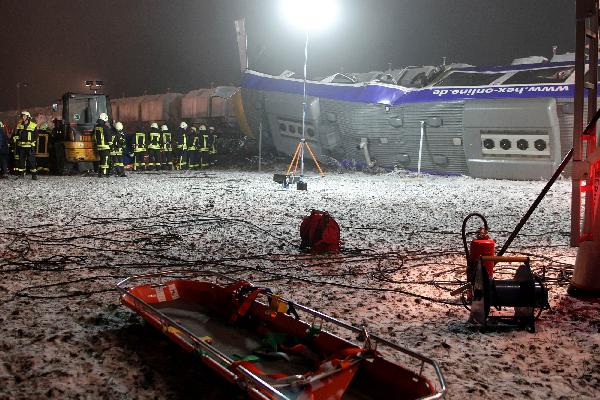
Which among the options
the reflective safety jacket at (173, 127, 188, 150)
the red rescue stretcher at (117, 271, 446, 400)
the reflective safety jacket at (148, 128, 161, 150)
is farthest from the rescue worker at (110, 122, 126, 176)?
the red rescue stretcher at (117, 271, 446, 400)

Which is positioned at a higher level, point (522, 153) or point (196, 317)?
point (522, 153)

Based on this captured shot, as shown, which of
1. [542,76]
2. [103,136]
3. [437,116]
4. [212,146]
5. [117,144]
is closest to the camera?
[542,76]

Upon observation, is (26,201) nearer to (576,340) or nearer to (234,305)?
(234,305)

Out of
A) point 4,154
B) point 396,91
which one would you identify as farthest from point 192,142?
point 396,91

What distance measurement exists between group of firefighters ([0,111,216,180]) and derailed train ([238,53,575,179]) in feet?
9.60

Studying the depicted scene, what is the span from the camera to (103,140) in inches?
567

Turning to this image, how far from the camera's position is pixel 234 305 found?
3564 mm

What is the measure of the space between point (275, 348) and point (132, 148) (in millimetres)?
16158

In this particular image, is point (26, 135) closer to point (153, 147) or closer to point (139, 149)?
point (139, 149)

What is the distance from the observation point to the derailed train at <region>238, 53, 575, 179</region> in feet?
39.7

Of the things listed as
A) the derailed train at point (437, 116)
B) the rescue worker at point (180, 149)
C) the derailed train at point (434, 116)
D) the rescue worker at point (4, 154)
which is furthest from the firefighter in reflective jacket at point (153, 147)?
the rescue worker at point (4, 154)

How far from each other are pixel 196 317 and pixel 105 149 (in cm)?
1213

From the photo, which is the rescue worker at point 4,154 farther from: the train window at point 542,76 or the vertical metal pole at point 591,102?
the vertical metal pole at point 591,102

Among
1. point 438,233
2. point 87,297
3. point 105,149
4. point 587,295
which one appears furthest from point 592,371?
point 105,149
